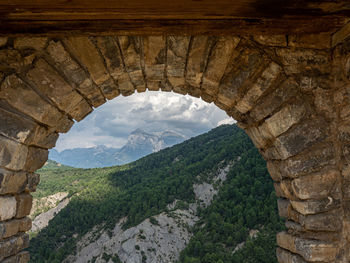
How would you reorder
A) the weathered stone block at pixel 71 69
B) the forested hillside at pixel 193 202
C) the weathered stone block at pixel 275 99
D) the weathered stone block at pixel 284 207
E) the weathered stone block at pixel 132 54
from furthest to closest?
1. the forested hillside at pixel 193 202
2. the weathered stone block at pixel 284 207
3. the weathered stone block at pixel 275 99
4. the weathered stone block at pixel 132 54
5. the weathered stone block at pixel 71 69

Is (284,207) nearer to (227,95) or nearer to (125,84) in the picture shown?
(227,95)

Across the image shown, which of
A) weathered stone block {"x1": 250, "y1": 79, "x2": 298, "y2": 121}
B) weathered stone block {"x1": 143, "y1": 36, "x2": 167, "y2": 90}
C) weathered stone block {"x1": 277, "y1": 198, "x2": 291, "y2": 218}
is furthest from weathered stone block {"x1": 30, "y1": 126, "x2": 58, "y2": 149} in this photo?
weathered stone block {"x1": 277, "y1": 198, "x2": 291, "y2": 218}

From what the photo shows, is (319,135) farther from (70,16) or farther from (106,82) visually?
(70,16)

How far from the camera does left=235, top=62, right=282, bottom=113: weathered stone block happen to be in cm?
242

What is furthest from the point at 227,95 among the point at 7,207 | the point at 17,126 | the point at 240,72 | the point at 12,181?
the point at 7,207

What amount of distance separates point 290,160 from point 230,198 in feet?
93.2

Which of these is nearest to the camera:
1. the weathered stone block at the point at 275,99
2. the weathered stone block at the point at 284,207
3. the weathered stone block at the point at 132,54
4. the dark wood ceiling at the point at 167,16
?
the dark wood ceiling at the point at 167,16

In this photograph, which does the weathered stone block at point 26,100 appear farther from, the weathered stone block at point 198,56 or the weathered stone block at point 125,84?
the weathered stone block at point 198,56

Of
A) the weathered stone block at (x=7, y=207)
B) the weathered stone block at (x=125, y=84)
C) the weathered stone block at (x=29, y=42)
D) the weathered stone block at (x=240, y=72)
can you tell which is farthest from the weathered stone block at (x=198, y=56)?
the weathered stone block at (x=7, y=207)

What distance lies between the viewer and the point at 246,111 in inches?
108

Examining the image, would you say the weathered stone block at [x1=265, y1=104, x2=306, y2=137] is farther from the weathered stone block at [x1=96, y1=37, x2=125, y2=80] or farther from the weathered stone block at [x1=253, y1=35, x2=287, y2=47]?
the weathered stone block at [x1=96, y1=37, x2=125, y2=80]

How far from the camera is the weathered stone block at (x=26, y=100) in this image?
2195 mm

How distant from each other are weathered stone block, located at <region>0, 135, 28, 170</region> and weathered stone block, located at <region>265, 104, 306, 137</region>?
7.53 feet

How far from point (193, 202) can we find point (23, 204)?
105ft
